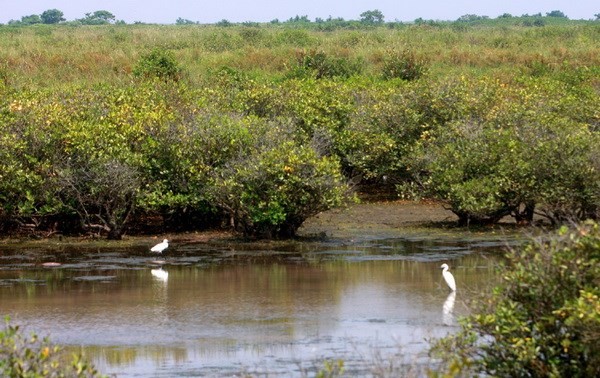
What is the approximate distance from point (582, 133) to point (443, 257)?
5.42 meters

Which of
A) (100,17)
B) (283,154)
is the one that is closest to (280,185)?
(283,154)

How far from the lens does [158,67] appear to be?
41719mm

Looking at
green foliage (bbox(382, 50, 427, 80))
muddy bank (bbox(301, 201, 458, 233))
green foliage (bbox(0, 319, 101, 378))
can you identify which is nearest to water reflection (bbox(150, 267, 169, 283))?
muddy bank (bbox(301, 201, 458, 233))

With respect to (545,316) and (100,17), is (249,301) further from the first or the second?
(100,17)

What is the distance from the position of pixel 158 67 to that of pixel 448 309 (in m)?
26.5

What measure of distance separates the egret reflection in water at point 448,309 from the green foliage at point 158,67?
948 inches

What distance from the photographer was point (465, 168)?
2650 cm

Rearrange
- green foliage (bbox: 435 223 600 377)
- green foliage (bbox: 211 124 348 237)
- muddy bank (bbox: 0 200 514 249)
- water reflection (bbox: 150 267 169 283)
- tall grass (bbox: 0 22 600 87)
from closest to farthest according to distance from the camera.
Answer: green foliage (bbox: 435 223 600 377) < water reflection (bbox: 150 267 169 283) < green foliage (bbox: 211 124 348 237) < muddy bank (bbox: 0 200 514 249) < tall grass (bbox: 0 22 600 87)

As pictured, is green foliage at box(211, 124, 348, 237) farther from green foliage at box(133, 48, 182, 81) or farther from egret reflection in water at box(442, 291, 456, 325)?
green foliage at box(133, 48, 182, 81)

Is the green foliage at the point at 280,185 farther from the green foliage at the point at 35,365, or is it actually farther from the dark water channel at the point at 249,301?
the green foliage at the point at 35,365

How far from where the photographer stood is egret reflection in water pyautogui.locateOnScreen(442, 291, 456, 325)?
1605 centimetres

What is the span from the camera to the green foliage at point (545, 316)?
10461mm

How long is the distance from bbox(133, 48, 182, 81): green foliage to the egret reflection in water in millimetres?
24088

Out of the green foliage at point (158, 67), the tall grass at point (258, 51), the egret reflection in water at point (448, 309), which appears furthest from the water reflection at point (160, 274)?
the green foliage at point (158, 67)
